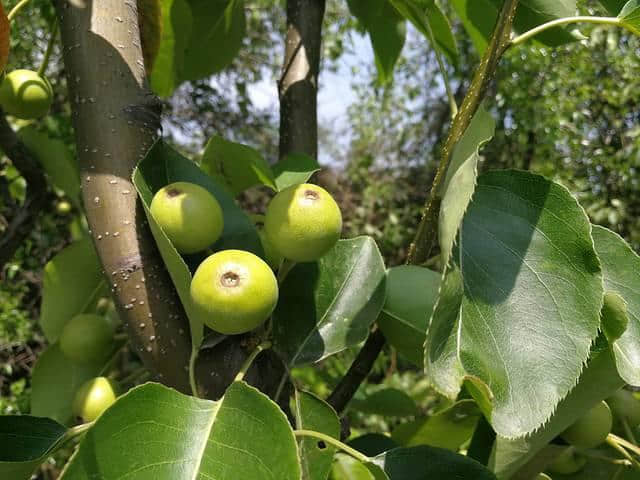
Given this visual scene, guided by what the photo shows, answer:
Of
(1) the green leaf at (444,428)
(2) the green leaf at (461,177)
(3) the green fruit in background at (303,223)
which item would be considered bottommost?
(1) the green leaf at (444,428)

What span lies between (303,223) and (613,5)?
506mm

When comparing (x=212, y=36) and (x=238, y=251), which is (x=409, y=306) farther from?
(x=212, y=36)

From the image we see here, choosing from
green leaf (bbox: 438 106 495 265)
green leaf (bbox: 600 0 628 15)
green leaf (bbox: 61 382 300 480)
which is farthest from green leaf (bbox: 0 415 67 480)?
green leaf (bbox: 600 0 628 15)

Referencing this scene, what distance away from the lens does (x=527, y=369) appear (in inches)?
20.5

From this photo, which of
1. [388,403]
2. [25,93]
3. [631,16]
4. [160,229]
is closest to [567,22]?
[631,16]

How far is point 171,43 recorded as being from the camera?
1.04m

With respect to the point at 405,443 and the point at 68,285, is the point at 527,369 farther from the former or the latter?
the point at 68,285

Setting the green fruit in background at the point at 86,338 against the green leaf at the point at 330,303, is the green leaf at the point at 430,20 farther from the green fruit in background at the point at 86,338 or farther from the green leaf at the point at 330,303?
the green fruit in background at the point at 86,338

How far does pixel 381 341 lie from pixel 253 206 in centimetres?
338

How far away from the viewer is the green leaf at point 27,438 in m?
0.55

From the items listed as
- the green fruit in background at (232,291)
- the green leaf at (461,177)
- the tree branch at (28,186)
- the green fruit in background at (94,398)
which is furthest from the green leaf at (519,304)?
the tree branch at (28,186)

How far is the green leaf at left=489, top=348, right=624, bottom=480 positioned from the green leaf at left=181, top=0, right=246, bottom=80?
831 millimetres

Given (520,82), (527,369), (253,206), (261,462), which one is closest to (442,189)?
(527,369)

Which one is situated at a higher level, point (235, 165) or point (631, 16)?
point (631, 16)
